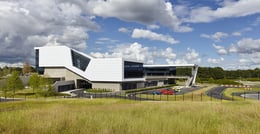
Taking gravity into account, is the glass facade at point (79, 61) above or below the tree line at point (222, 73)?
above

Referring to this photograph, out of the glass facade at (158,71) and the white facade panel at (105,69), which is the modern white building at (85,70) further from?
the glass facade at (158,71)

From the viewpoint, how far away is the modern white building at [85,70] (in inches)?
2862

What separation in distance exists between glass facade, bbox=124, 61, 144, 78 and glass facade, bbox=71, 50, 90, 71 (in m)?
12.7

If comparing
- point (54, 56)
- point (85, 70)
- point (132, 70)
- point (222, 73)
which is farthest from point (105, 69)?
point (222, 73)

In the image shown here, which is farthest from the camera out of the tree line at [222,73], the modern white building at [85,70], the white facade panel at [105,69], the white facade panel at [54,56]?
the tree line at [222,73]

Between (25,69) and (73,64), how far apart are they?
171 ft

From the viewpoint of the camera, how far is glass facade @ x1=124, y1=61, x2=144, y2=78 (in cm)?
7625

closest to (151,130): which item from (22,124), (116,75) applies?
(22,124)

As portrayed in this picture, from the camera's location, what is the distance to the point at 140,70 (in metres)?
87.5

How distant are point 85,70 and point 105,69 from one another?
23.1 feet

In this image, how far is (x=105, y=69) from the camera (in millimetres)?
73562

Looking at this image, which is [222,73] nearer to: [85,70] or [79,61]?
[85,70]

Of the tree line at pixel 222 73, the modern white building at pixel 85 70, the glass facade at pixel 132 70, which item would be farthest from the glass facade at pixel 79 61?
the tree line at pixel 222 73

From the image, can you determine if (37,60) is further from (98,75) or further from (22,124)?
(22,124)
